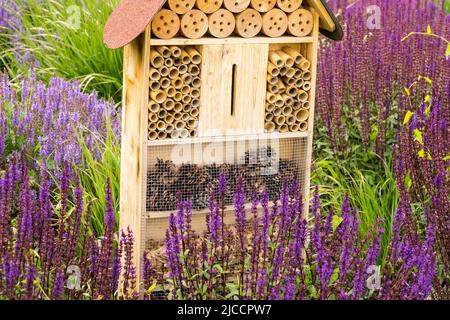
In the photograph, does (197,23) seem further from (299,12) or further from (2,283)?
(2,283)

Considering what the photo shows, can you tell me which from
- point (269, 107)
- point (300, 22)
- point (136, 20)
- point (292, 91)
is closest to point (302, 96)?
point (292, 91)

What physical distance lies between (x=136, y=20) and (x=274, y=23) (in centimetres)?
60

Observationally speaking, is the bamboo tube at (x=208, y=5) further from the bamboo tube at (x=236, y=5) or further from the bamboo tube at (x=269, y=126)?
the bamboo tube at (x=269, y=126)

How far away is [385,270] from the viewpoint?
344 cm

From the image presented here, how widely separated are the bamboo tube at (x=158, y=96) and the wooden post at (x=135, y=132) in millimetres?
33

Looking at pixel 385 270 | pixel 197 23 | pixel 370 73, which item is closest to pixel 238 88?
pixel 197 23

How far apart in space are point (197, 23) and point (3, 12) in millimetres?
3553

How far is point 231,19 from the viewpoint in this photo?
401 centimetres

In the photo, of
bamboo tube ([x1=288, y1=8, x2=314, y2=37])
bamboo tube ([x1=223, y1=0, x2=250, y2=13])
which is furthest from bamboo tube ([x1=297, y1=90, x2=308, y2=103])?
bamboo tube ([x1=223, y1=0, x2=250, y2=13])

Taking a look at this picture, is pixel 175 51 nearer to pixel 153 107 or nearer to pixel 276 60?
pixel 153 107

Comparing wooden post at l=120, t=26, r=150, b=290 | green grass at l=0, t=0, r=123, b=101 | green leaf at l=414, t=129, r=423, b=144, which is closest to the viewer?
wooden post at l=120, t=26, r=150, b=290

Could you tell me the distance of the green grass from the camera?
6.26 m

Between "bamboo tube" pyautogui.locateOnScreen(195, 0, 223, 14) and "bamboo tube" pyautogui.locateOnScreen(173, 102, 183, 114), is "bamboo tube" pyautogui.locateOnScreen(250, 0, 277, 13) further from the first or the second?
"bamboo tube" pyautogui.locateOnScreen(173, 102, 183, 114)

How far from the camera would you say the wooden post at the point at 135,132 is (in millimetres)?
3900
